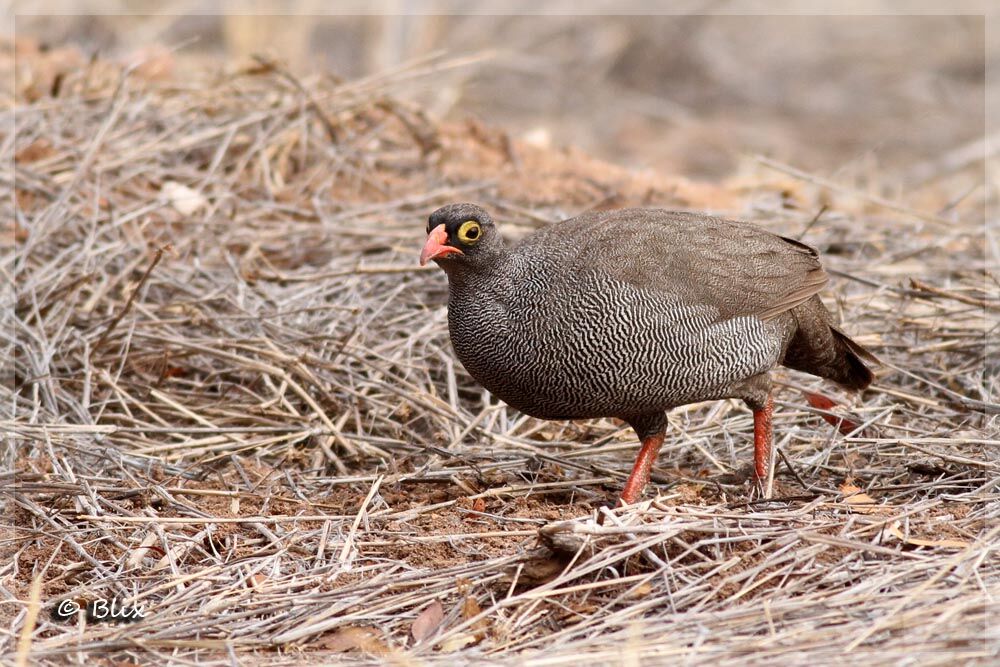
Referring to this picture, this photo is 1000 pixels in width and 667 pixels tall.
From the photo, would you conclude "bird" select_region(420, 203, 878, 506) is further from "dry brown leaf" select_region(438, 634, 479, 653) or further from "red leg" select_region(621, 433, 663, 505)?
→ "dry brown leaf" select_region(438, 634, 479, 653)

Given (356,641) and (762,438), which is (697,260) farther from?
(356,641)

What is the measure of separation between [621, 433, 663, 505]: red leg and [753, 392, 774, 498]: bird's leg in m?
0.44

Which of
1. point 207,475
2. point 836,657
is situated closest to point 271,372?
point 207,475

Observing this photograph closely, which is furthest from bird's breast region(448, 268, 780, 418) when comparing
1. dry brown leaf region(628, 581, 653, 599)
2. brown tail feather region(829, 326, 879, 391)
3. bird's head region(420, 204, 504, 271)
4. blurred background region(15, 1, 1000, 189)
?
blurred background region(15, 1, 1000, 189)

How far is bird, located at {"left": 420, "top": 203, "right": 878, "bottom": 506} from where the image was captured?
16.2ft

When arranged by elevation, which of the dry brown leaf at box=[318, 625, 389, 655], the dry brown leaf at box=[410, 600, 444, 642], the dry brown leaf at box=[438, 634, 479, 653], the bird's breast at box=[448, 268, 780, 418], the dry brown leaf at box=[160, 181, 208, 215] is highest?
the bird's breast at box=[448, 268, 780, 418]

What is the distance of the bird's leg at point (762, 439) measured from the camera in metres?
5.39

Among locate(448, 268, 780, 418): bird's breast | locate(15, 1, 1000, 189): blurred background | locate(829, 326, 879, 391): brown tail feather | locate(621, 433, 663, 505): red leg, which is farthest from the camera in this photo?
locate(15, 1, 1000, 189): blurred background

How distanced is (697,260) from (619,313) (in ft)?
1.65

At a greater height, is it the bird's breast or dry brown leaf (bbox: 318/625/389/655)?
the bird's breast

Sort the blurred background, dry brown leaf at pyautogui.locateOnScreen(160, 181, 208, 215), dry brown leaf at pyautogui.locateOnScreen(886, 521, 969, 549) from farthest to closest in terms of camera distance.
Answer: the blurred background < dry brown leaf at pyautogui.locateOnScreen(160, 181, 208, 215) < dry brown leaf at pyautogui.locateOnScreen(886, 521, 969, 549)

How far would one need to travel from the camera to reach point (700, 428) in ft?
19.7

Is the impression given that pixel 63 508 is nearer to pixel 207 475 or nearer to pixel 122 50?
pixel 207 475

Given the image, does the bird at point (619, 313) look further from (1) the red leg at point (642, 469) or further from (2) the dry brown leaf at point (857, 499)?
(2) the dry brown leaf at point (857, 499)
